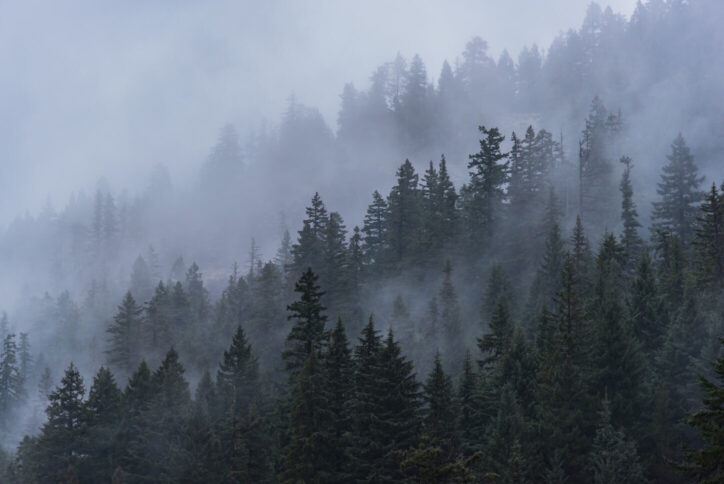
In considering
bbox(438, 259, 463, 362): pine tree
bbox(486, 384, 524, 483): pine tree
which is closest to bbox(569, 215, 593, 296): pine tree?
bbox(438, 259, 463, 362): pine tree

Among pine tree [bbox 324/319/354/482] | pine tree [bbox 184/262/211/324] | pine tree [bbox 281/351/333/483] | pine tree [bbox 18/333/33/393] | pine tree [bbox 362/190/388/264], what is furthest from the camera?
pine tree [bbox 18/333/33/393]

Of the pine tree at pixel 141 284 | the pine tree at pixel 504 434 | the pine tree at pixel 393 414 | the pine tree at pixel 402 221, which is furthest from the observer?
the pine tree at pixel 141 284

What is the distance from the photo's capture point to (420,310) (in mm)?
75500

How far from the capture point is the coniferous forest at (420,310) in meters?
39.1

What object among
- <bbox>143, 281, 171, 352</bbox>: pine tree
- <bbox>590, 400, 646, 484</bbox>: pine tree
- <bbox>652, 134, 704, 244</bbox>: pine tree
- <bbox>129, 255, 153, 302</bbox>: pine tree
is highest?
<bbox>129, 255, 153, 302</bbox>: pine tree

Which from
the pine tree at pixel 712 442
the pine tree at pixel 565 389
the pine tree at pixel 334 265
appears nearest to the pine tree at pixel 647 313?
the pine tree at pixel 565 389

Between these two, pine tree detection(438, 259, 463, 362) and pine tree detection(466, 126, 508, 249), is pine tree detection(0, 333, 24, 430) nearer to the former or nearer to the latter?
pine tree detection(438, 259, 463, 362)

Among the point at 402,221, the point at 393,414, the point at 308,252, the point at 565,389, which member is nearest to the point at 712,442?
the point at 393,414

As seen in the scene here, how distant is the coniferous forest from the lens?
128ft

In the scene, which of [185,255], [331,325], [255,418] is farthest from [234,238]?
[255,418]

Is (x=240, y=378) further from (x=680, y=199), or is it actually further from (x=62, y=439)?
(x=680, y=199)

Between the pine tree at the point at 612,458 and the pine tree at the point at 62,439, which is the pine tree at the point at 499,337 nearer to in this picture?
the pine tree at the point at 612,458

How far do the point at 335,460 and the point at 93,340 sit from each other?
7699cm

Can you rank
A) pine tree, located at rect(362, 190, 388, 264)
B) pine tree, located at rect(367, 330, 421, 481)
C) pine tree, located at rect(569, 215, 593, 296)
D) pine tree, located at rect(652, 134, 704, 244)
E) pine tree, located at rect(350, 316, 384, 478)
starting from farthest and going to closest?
pine tree, located at rect(362, 190, 388, 264) → pine tree, located at rect(652, 134, 704, 244) → pine tree, located at rect(569, 215, 593, 296) → pine tree, located at rect(350, 316, 384, 478) → pine tree, located at rect(367, 330, 421, 481)
